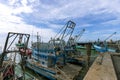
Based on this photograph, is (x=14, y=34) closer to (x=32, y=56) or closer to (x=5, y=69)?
(x=5, y=69)

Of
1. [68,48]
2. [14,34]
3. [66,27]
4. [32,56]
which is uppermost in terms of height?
[66,27]

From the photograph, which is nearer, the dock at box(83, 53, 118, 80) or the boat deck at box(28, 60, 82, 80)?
the dock at box(83, 53, 118, 80)

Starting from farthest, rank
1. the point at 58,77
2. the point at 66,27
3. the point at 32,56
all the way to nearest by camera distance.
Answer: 1. the point at 32,56
2. the point at 66,27
3. the point at 58,77

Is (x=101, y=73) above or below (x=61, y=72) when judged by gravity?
above

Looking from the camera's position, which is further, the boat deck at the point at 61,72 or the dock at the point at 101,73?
the boat deck at the point at 61,72

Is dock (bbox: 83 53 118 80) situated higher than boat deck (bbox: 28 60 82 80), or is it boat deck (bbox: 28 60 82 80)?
dock (bbox: 83 53 118 80)

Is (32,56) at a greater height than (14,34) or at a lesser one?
lesser

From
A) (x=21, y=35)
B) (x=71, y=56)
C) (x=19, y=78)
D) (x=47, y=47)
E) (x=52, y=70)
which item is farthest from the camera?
(x=71, y=56)

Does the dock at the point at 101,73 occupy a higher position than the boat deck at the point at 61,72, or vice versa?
the dock at the point at 101,73

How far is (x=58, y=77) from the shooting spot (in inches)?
518

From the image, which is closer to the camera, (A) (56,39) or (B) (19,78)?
(B) (19,78)

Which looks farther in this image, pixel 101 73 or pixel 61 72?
pixel 61 72

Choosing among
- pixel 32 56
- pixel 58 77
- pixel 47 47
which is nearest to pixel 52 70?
pixel 58 77

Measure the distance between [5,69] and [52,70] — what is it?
19.8 ft
